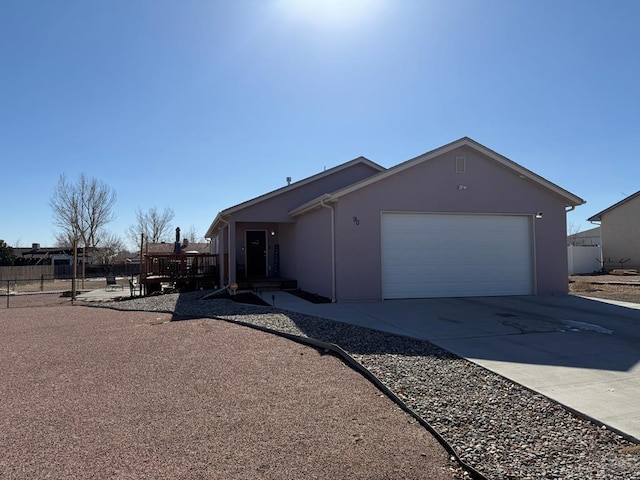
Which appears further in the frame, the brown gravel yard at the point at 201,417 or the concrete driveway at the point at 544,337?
the concrete driveway at the point at 544,337

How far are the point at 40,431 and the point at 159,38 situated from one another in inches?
365

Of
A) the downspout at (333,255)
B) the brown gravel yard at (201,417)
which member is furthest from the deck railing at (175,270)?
the brown gravel yard at (201,417)

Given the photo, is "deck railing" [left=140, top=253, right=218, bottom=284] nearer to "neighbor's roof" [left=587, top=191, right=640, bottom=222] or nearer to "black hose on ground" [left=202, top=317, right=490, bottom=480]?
"black hose on ground" [left=202, top=317, right=490, bottom=480]

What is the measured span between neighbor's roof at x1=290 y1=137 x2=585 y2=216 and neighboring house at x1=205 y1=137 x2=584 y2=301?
0.10ft

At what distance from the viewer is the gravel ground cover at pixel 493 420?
3.11m

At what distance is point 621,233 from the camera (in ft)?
97.3

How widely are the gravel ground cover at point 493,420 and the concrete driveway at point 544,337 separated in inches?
11.6

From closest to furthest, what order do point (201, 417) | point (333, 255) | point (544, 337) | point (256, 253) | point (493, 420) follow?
point (493, 420) → point (201, 417) → point (544, 337) → point (333, 255) → point (256, 253)

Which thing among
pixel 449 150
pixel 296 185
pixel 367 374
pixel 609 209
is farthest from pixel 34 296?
pixel 609 209

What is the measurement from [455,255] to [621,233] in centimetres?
2428

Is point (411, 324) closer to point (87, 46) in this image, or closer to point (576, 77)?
point (576, 77)

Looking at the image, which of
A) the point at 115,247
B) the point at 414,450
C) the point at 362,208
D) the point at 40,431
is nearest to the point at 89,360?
the point at 40,431

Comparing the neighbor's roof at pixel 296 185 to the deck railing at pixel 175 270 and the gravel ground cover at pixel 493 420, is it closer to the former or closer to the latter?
the deck railing at pixel 175 270

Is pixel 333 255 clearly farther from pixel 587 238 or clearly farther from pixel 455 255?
pixel 587 238
